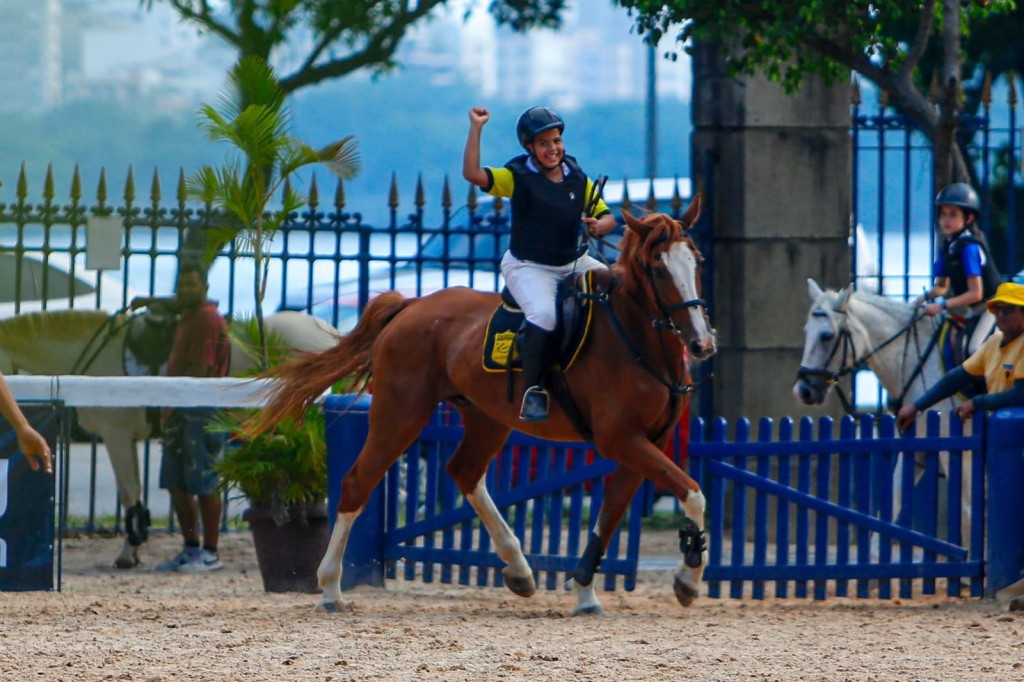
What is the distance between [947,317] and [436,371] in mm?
3428

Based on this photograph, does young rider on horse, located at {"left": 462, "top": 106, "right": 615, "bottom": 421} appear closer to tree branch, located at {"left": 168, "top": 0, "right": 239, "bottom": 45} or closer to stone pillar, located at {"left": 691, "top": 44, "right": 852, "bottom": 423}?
stone pillar, located at {"left": 691, "top": 44, "right": 852, "bottom": 423}

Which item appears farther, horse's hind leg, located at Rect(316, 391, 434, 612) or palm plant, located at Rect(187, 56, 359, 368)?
palm plant, located at Rect(187, 56, 359, 368)

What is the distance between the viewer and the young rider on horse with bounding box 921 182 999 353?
9539 mm

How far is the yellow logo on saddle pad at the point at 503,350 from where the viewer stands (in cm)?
759

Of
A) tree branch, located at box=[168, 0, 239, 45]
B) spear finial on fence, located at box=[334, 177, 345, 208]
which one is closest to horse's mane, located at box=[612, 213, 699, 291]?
spear finial on fence, located at box=[334, 177, 345, 208]

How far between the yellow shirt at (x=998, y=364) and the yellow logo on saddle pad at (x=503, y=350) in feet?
8.36

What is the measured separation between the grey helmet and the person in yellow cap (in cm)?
149

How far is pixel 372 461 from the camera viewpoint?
798cm

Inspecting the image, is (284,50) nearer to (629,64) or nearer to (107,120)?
(107,120)

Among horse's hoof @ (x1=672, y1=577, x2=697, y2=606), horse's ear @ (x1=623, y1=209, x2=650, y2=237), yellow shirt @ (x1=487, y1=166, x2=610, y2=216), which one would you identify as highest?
yellow shirt @ (x1=487, y1=166, x2=610, y2=216)

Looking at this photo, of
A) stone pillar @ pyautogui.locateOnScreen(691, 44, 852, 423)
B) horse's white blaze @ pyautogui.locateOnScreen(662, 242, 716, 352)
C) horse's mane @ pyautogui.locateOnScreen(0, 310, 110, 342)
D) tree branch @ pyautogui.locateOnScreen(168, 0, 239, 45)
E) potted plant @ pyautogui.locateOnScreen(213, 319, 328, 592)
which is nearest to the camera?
horse's white blaze @ pyautogui.locateOnScreen(662, 242, 716, 352)

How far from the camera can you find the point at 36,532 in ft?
27.1

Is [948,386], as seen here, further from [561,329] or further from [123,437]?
[123,437]

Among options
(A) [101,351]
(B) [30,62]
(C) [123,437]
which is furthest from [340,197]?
(B) [30,62]
